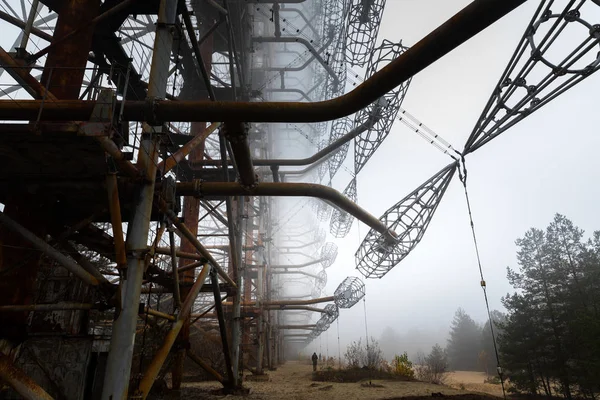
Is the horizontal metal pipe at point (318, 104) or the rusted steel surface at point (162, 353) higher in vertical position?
the horizontal metal pipe at point (318, 104)

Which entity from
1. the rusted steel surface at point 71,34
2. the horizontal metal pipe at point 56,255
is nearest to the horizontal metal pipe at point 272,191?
the horizontal metal pipe at point 56,255

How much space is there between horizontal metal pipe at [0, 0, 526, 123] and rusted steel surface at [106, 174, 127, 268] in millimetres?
928

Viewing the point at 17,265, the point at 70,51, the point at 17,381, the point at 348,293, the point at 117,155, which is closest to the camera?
the point at 17,381

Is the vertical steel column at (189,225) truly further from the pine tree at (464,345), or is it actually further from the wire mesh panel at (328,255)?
the pine tree at (464,345)

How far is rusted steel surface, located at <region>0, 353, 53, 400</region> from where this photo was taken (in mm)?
3738

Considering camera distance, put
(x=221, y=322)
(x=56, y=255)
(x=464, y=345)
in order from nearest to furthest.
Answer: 1. (x=56, y=255)
2. (x=221, y=322)
3. (x=464, y=345)

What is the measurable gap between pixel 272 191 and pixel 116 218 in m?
4.16

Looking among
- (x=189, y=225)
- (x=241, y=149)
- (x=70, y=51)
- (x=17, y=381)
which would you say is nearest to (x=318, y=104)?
(x=241, y=149)

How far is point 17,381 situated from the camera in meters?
3.79

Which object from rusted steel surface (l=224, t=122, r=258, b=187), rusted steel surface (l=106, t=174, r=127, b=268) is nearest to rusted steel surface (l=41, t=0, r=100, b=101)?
rusted steel surface (l=106, t=174, r=127, b=268)

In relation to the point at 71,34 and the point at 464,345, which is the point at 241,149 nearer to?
the point at 71,34

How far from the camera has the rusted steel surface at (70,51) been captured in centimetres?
547

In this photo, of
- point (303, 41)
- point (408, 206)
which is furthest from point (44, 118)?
point (303, 41)

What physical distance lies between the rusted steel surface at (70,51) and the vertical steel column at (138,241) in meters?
1.31
